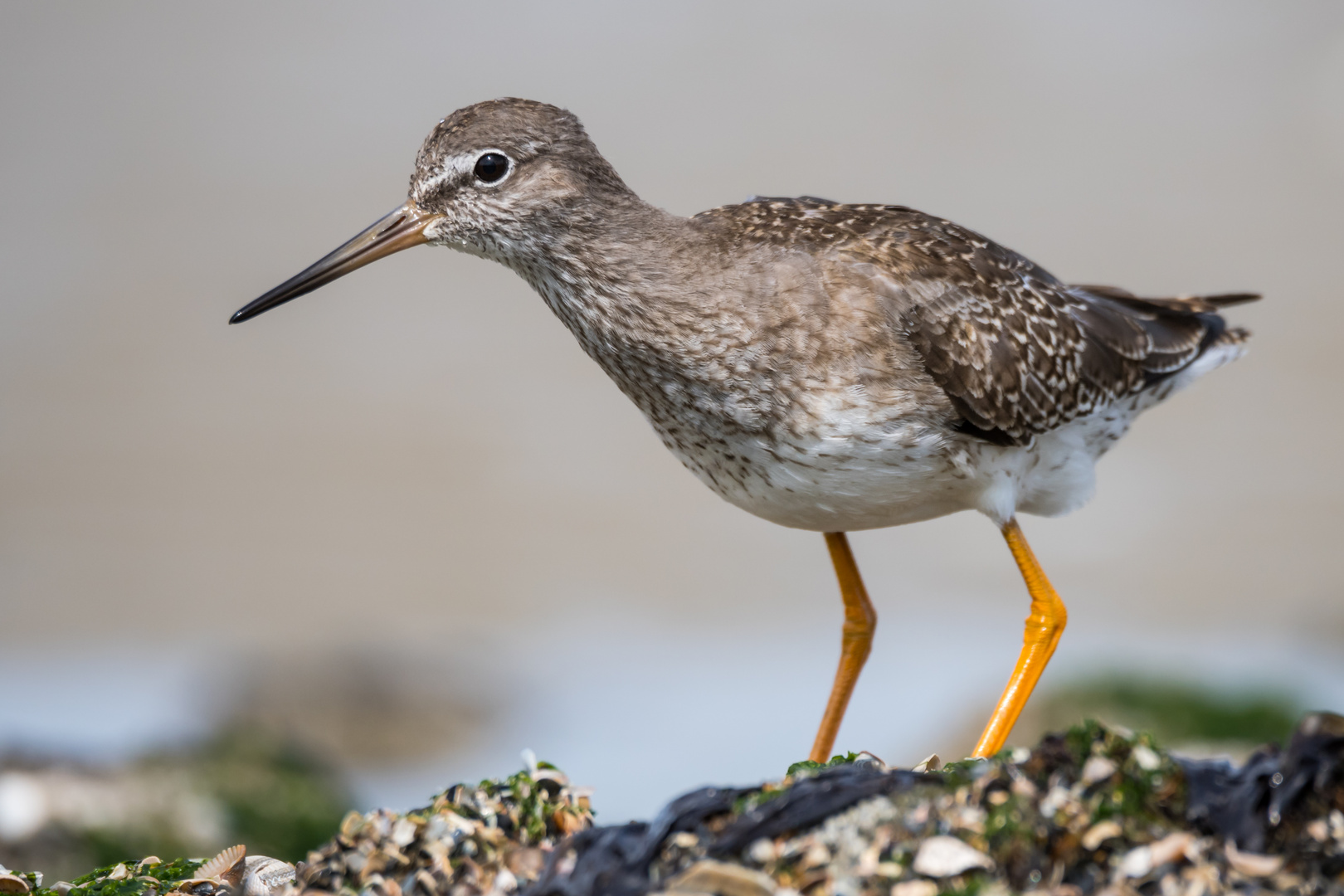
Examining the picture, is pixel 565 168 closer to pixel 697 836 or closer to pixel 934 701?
pixel 697 836

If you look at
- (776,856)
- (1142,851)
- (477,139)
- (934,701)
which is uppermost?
(477,139)

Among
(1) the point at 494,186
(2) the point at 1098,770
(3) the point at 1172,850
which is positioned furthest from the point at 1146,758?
(1) the point at 494,186

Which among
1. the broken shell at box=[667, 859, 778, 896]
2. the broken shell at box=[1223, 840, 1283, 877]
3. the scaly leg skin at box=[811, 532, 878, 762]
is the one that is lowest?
the broken shell at box=[1223, 840, 1283, 877]

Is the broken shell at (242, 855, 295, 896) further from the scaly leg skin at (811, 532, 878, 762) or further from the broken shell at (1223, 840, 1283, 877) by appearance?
the scaly leg skin at (811, 532, 878, 762)

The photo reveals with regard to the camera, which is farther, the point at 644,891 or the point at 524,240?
the point at 524,240

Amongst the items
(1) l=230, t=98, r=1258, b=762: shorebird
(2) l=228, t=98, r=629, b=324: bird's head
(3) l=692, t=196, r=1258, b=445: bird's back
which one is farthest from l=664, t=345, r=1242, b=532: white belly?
(2) l=228, t=98, r=629, b=324: bird's head

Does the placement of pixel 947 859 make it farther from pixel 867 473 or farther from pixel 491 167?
pixel 491 167

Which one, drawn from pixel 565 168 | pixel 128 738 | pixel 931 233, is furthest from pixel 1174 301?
pixel 128 738
